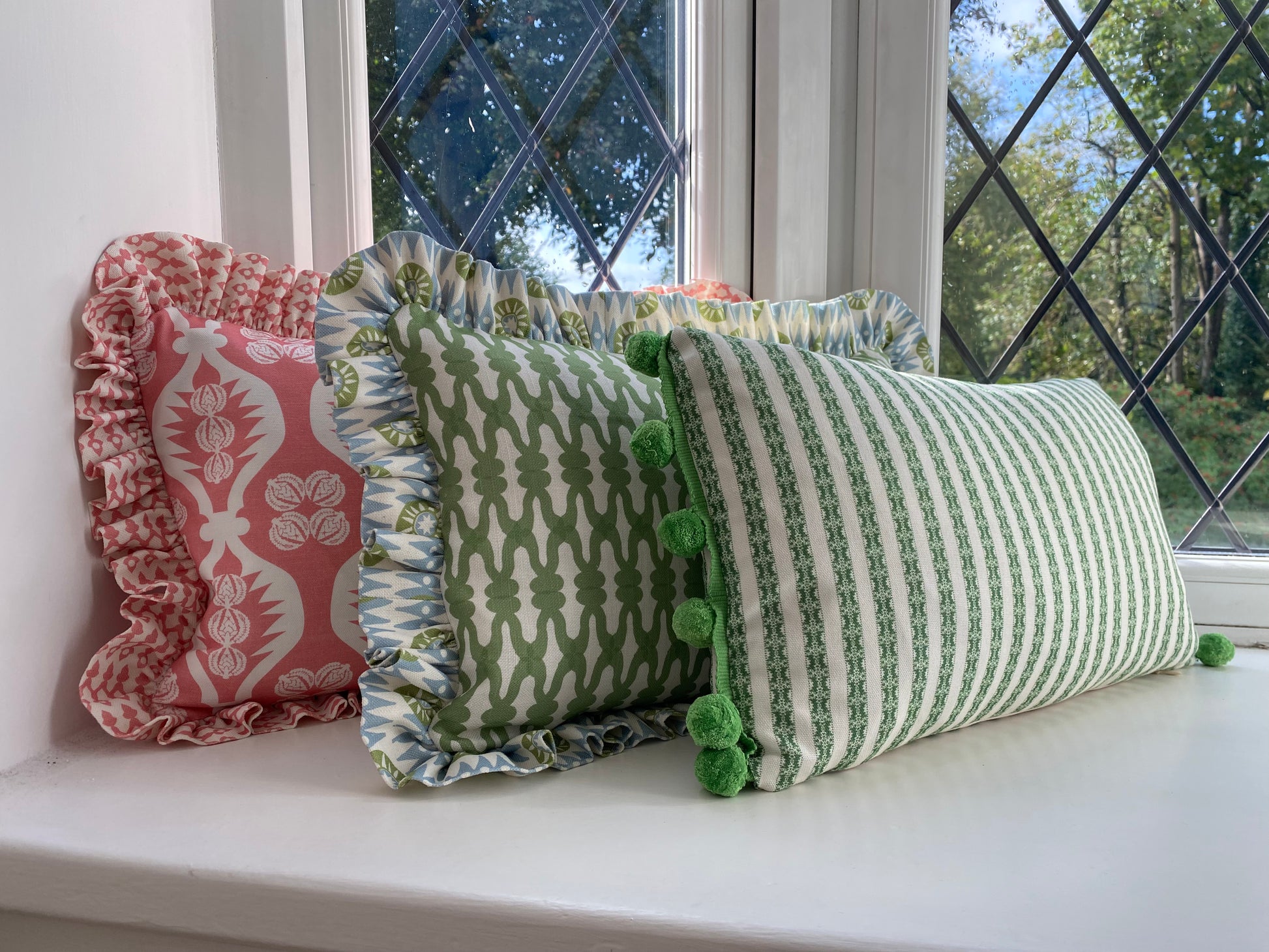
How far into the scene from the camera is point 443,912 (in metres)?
0.55

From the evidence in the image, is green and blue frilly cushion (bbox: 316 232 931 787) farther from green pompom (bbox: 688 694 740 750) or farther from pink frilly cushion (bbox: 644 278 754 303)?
pink frilly cushion (bbox: 644 278 754 303)

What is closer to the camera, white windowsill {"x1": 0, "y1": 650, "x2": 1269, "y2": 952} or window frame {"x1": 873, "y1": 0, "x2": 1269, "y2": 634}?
white windowsill {"x1": 0, "y1": 650, "x2": 1269, "y2": 952}

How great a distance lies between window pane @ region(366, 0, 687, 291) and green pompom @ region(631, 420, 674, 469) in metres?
0.59

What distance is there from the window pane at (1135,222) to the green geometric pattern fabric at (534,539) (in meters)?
0.81

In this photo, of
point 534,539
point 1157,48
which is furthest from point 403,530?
point 1157,48

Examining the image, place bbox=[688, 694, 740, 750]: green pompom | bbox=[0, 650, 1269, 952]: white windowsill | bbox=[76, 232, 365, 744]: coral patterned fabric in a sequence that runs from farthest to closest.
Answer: bbox=[76, 232, 365, 744]: coral patterned fabric → bbox=[688, 694, 740, 750]: green pompom → bbox=[0, 650, 1269, 952]: white windowsill

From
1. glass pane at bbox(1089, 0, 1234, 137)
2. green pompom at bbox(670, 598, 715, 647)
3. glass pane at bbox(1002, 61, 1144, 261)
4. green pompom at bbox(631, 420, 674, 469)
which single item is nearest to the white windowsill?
green pompom at bbox(670, 598, 715, 647)

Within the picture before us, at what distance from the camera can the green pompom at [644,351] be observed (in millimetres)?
732

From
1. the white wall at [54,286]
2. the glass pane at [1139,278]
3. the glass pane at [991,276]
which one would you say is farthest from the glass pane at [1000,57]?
the white wall at [54,286]

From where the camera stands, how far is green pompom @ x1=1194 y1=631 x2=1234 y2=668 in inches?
43.4

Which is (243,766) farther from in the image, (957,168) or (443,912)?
(957,168)

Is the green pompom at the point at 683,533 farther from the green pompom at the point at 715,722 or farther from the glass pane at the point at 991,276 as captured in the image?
the glass pane at the point at 991,276

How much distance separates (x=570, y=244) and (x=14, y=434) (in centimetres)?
74

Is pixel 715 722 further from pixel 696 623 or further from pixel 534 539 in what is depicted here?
pixel 534 539
